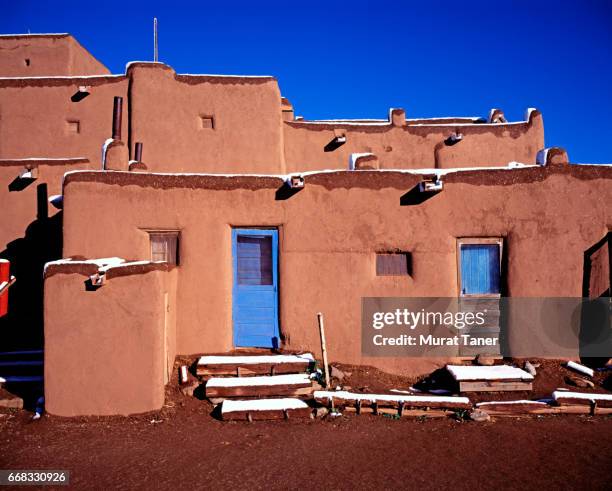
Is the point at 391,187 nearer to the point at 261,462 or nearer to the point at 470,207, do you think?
the point at 470,207

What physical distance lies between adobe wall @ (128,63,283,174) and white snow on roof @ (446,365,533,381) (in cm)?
786

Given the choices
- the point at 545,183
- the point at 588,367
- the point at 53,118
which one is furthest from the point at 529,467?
the point at 53,118

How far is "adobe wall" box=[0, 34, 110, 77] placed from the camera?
54.0 feet

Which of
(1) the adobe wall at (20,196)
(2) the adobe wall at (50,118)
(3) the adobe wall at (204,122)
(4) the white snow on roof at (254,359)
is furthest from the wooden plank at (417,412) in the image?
(2) the adobe wall at (50,118)

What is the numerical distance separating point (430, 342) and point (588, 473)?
12.7 ft

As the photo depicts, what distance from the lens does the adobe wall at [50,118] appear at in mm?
14250

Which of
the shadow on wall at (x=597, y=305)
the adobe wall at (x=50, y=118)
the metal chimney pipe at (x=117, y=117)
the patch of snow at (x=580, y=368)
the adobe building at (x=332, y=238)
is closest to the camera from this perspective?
the patch of snow at (x=580, y=368)

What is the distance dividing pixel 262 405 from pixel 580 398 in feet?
17.2

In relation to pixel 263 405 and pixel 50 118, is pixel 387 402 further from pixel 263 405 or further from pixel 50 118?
pixel 50 118

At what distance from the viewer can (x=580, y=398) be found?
7.85 metres

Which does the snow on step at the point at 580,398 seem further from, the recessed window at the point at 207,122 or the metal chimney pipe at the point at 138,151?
the metal chimney pipe at the point at 138,151

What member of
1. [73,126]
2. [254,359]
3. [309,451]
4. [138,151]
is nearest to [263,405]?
[254,359]

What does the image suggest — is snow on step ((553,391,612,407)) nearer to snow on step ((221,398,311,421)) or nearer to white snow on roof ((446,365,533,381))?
white snow on roof ((446,365,533,381))

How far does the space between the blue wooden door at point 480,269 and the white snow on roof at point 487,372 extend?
150 centimetres
